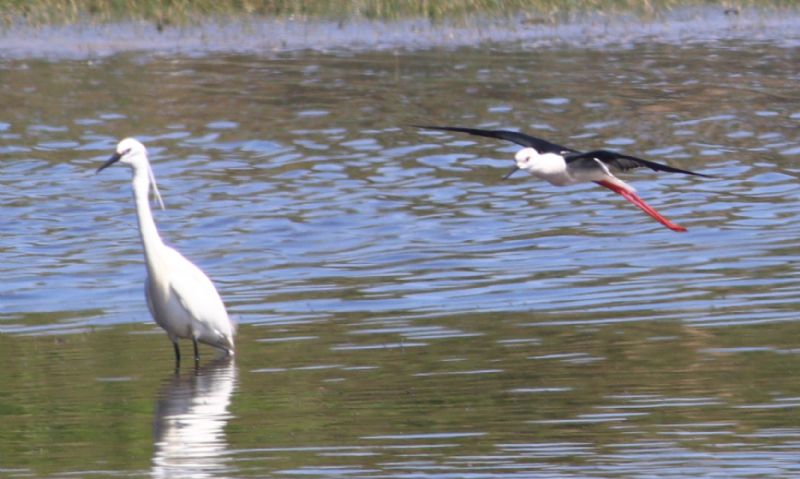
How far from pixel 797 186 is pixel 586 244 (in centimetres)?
245

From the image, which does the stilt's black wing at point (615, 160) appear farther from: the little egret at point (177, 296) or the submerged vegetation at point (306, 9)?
the submerged vegetation at point (306, 9)

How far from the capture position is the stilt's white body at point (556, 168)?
1081cm

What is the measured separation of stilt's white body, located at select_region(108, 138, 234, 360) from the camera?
30.5 ft

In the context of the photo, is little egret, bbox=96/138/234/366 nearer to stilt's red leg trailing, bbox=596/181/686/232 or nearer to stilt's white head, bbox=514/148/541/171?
stilt's white head, bbox=514/148/541/171

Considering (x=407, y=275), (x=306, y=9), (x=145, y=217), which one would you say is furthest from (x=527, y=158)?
(x=306, y=9)

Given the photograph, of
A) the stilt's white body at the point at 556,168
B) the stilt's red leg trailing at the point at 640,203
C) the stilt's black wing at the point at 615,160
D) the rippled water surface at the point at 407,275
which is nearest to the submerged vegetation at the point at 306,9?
the rippled water surface at the point at 407,275

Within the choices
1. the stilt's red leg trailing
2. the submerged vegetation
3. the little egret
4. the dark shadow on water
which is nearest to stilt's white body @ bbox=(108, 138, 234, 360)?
the little egret

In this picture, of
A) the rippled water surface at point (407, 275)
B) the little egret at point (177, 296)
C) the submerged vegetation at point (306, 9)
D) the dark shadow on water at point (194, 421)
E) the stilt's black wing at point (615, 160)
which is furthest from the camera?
the submerged vegetation at point (306, 9)

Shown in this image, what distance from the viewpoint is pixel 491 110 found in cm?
1753

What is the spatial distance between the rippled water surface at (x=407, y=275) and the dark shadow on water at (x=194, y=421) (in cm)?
2

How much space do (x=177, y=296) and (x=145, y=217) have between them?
1.64 feet

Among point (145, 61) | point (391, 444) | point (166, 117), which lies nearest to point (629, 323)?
point (391, 444)

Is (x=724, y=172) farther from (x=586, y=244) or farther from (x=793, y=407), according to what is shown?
(x=793, y=407)

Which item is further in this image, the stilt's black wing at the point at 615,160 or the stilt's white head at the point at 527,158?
the stilt's white head at the point at 527,158
